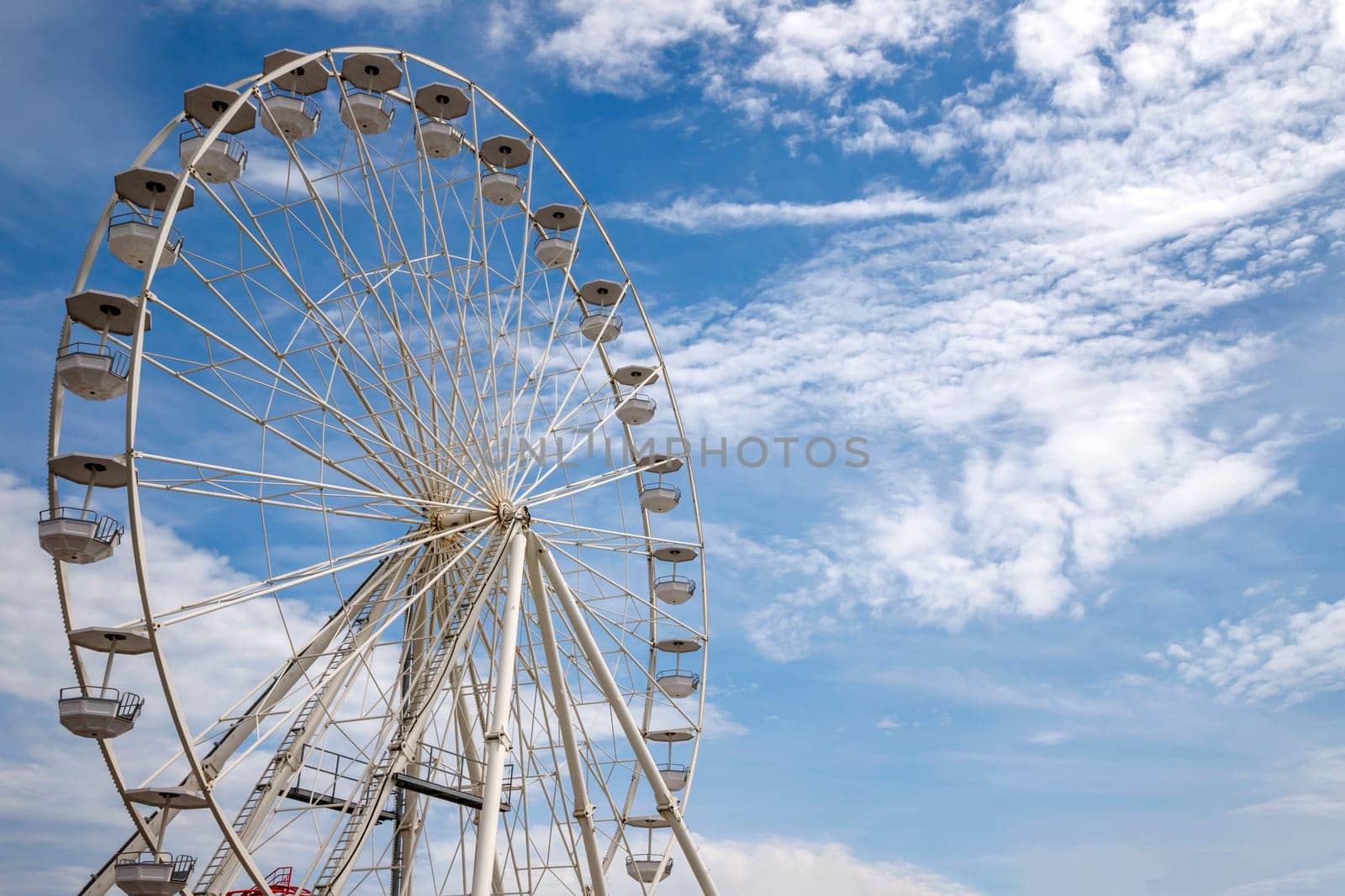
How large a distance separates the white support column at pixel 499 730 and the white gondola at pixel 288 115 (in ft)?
26.8

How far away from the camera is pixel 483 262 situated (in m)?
25.9

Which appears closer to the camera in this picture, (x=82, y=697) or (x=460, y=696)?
(x=82, y=697)

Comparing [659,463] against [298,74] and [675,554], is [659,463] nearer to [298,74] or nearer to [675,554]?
[675,554]

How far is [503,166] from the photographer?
92.1ft

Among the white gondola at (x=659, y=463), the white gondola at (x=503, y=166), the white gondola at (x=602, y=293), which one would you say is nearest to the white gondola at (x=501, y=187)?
the white gondola at (x=503, y=166)

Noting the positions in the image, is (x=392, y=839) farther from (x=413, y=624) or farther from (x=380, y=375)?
(x=380, y=375)

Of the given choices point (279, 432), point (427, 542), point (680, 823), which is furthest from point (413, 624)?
point (680, 823)

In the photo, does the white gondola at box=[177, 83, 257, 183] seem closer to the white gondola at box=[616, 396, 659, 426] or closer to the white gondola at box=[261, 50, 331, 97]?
the white gondola at box=[261, 50, 331, 97]

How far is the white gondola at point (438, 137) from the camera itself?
26.7 meters

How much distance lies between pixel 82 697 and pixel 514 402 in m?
8.93

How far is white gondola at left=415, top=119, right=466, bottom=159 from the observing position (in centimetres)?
2672

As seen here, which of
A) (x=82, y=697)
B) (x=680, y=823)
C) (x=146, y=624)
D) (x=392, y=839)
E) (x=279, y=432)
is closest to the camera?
(x=146, y=624)

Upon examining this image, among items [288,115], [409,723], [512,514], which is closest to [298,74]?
[288,115]

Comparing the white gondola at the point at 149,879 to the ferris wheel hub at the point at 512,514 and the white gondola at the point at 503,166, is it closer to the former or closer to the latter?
the ferris wheel hub at the point at 512,514
